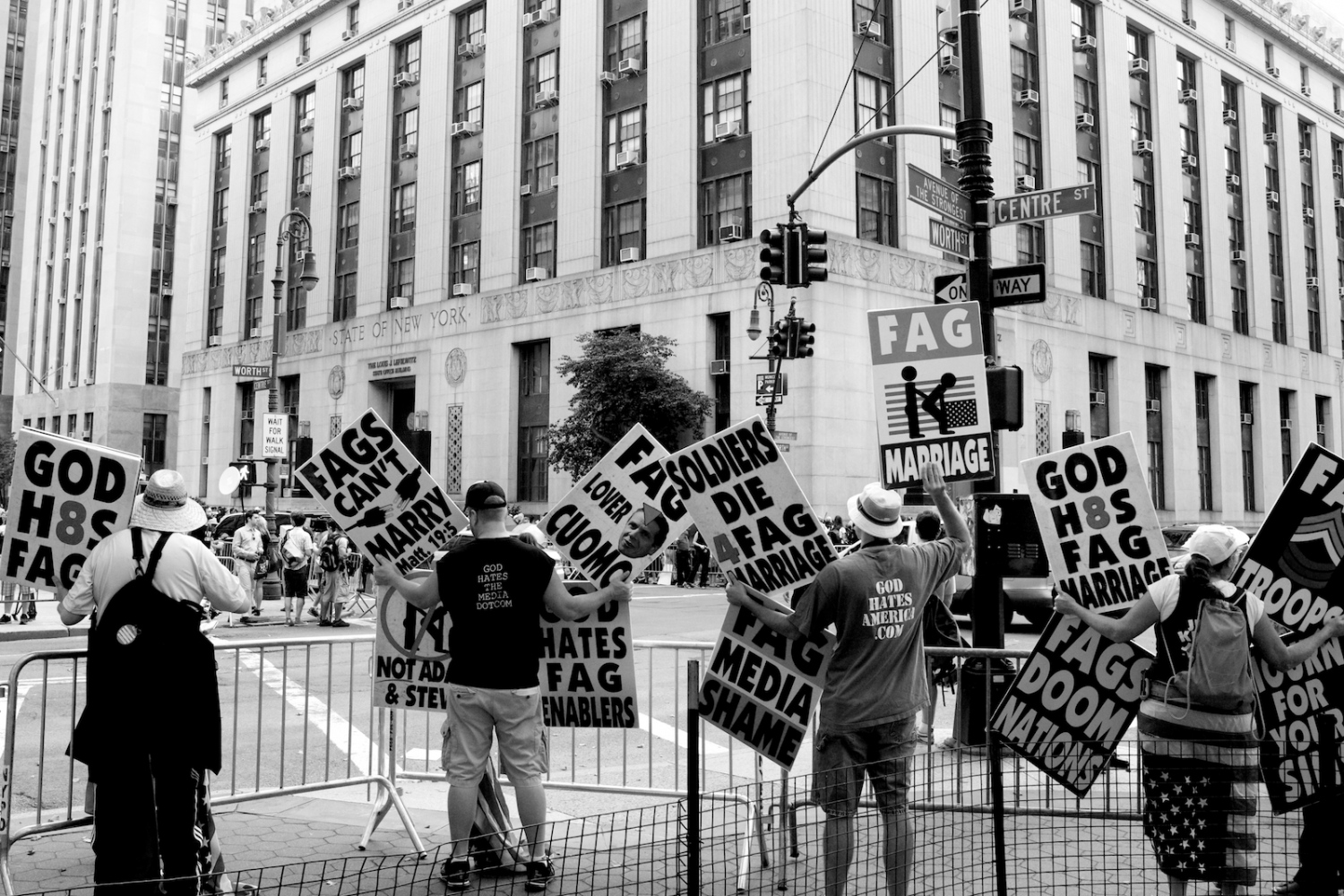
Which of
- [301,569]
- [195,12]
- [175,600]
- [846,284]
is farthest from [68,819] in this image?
[195,12]

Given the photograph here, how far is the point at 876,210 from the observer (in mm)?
37719

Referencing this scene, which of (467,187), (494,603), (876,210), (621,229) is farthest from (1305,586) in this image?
(467,187)

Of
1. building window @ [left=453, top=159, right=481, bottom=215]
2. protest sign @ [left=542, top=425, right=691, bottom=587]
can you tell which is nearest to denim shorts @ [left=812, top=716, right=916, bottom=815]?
protest sign @ [left=542, top=425, right=691, bottom=587]

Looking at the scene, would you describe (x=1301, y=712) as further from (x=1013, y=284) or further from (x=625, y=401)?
(x=625, y=401)

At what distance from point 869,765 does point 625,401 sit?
30.1 m

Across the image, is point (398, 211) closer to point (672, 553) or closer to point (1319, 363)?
point (672, 553)

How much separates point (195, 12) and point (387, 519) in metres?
85.3

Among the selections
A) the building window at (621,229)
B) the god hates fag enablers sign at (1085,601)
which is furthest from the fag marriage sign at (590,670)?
the building window at (621,229)

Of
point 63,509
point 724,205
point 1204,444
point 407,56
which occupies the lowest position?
point 63,509

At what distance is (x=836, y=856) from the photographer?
4.67 m

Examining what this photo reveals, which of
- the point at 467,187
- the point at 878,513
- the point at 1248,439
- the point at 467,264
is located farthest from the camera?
the point at 1248,439

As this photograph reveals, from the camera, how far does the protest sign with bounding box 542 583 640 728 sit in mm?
5961

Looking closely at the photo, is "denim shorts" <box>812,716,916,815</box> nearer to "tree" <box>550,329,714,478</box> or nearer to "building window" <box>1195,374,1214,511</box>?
"tree" <box>550,329,714,478</box>

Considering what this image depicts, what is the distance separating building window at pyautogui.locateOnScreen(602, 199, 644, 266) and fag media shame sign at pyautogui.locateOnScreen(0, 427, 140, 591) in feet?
115
